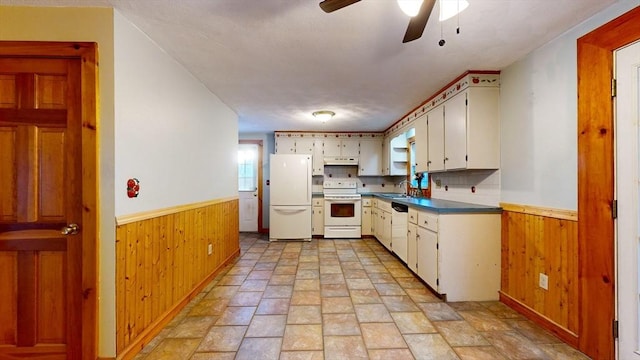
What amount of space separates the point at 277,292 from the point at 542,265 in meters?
2.39

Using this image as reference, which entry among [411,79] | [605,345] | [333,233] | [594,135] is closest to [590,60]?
[594,135]

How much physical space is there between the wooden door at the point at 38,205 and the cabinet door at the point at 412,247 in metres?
2.98

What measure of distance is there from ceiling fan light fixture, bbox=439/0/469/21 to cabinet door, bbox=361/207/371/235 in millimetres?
4087

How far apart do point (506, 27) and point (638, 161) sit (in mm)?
1144

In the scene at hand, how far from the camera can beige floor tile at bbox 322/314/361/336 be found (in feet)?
6.57

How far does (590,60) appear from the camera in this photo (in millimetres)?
1733

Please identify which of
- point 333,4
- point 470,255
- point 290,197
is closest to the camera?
point 333,4

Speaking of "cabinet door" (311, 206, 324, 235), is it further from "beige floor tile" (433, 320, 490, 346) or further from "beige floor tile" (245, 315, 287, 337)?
"beige floor tile" (433, 320, 490, 346)

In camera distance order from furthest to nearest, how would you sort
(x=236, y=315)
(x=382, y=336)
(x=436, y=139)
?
1. (x=436, y=139)
2. (x=236, y=315)
3. (x=382, y=336)

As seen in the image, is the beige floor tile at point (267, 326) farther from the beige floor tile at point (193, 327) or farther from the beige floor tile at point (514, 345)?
the beige floor tile at point (514, 345)

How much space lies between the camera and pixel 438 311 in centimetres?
234

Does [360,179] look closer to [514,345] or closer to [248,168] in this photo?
[248,168]

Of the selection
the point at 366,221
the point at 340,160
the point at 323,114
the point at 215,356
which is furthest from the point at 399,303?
the point at 340,160

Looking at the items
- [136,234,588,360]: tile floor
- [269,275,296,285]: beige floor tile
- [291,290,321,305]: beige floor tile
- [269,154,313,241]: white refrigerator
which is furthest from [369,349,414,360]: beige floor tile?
[269,154,313,241]: white refrigerator
